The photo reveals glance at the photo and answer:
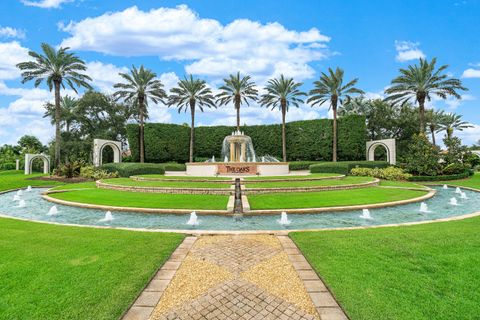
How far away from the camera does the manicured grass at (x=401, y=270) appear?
3.29m

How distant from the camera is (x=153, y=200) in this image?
38.8 feet

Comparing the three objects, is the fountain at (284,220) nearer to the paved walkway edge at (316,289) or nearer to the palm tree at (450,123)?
the paved walkway edge at (316,289)

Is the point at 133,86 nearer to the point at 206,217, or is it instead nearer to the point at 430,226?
the point at 206,217

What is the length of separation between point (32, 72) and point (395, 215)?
35452 mm

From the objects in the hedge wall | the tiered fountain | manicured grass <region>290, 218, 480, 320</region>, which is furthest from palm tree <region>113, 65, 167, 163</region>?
manicured grass <region>290, 218, 480, 320</region>

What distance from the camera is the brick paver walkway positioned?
3.33 metres

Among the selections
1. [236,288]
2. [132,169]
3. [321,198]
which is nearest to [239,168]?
[132,169]

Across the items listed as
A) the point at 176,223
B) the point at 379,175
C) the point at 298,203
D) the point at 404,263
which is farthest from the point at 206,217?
the point at 379,175

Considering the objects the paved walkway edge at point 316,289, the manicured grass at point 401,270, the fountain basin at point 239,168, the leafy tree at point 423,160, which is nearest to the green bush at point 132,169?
the fountain basin at point 239,168

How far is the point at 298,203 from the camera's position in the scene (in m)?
10.8

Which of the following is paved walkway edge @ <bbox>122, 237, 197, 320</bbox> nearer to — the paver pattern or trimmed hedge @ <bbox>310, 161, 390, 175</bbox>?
the paver pattern

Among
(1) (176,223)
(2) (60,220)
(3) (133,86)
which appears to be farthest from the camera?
(3) (133,86)

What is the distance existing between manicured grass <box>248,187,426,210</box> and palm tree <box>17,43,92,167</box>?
25750 mm

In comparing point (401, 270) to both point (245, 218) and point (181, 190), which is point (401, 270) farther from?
point (181, 190)
